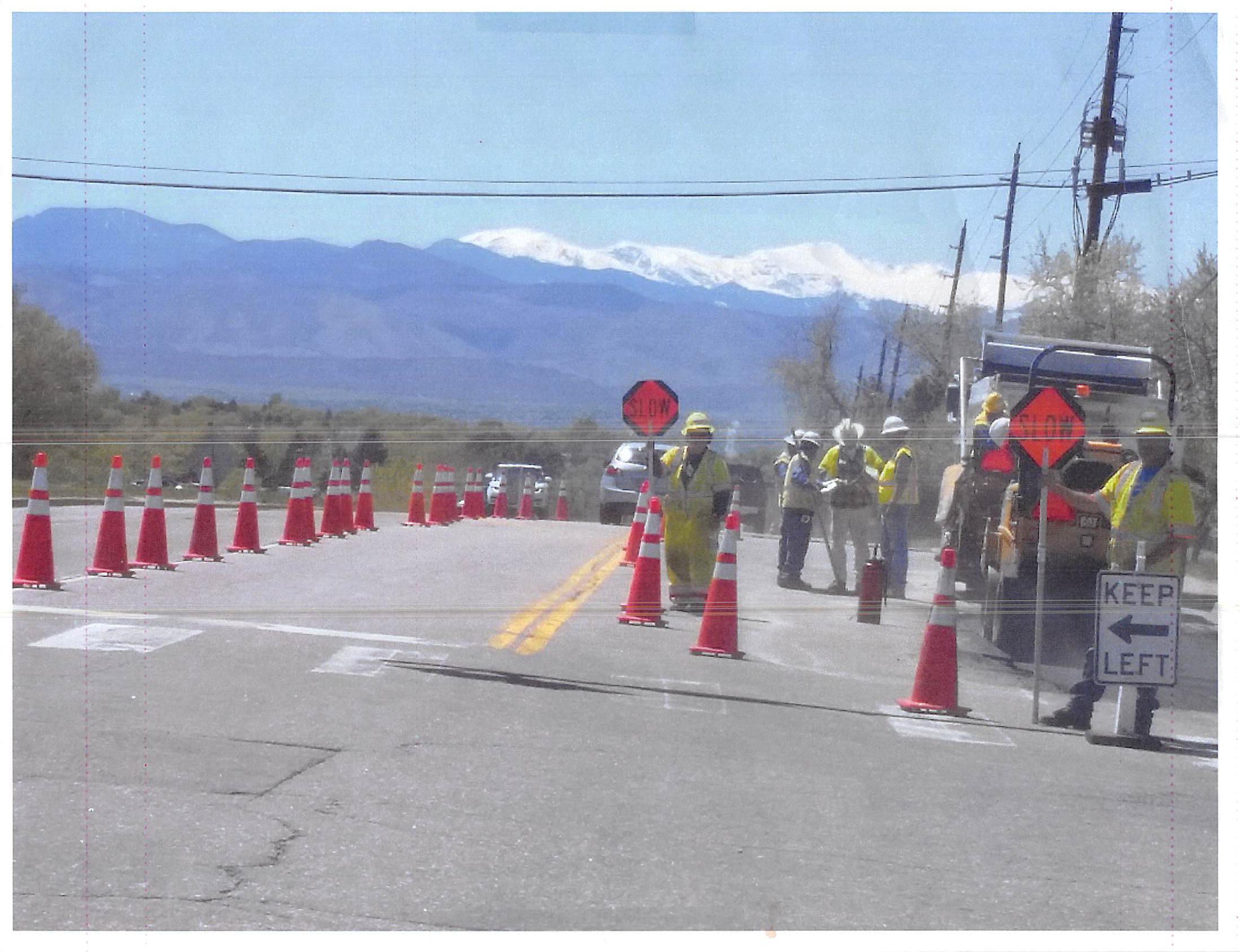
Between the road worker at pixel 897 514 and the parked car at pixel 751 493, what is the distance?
2.91ft

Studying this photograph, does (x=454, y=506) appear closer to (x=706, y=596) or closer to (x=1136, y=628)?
(x=706, y=596)

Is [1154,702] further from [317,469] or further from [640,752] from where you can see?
[317,469]

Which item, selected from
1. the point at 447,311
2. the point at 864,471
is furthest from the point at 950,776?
the point at 864,471

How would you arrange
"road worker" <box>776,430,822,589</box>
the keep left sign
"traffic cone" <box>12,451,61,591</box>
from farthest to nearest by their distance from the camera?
"road worker" <box>776,430,822,589</box> < "traffic cone" <box>12,451,61,591</box> < the keep left sign

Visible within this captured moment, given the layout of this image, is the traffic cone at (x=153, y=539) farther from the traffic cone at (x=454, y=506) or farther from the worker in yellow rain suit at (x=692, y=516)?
the traffic cone at (x=454, y=506)

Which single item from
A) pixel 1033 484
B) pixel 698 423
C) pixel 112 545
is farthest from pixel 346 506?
pixel 698 423

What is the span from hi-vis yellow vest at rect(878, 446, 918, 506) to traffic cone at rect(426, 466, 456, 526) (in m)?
3.96

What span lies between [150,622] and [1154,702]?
15.8ft

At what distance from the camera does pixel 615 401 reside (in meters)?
4.86

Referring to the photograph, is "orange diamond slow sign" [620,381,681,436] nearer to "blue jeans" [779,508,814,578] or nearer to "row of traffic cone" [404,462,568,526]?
"row of traffic cone" [404,462,568,526]

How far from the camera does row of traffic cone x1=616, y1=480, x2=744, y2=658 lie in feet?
26.4

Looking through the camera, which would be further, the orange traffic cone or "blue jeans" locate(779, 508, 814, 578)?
the orange traffic cone

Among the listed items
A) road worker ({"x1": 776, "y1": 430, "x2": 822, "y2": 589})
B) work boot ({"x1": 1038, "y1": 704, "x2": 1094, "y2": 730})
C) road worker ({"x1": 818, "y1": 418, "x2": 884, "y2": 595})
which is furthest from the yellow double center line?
work boot ({"x1": 1038, "y1": 704, "x2": 1094, "y2": 730})

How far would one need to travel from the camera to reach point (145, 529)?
9.31 metres
